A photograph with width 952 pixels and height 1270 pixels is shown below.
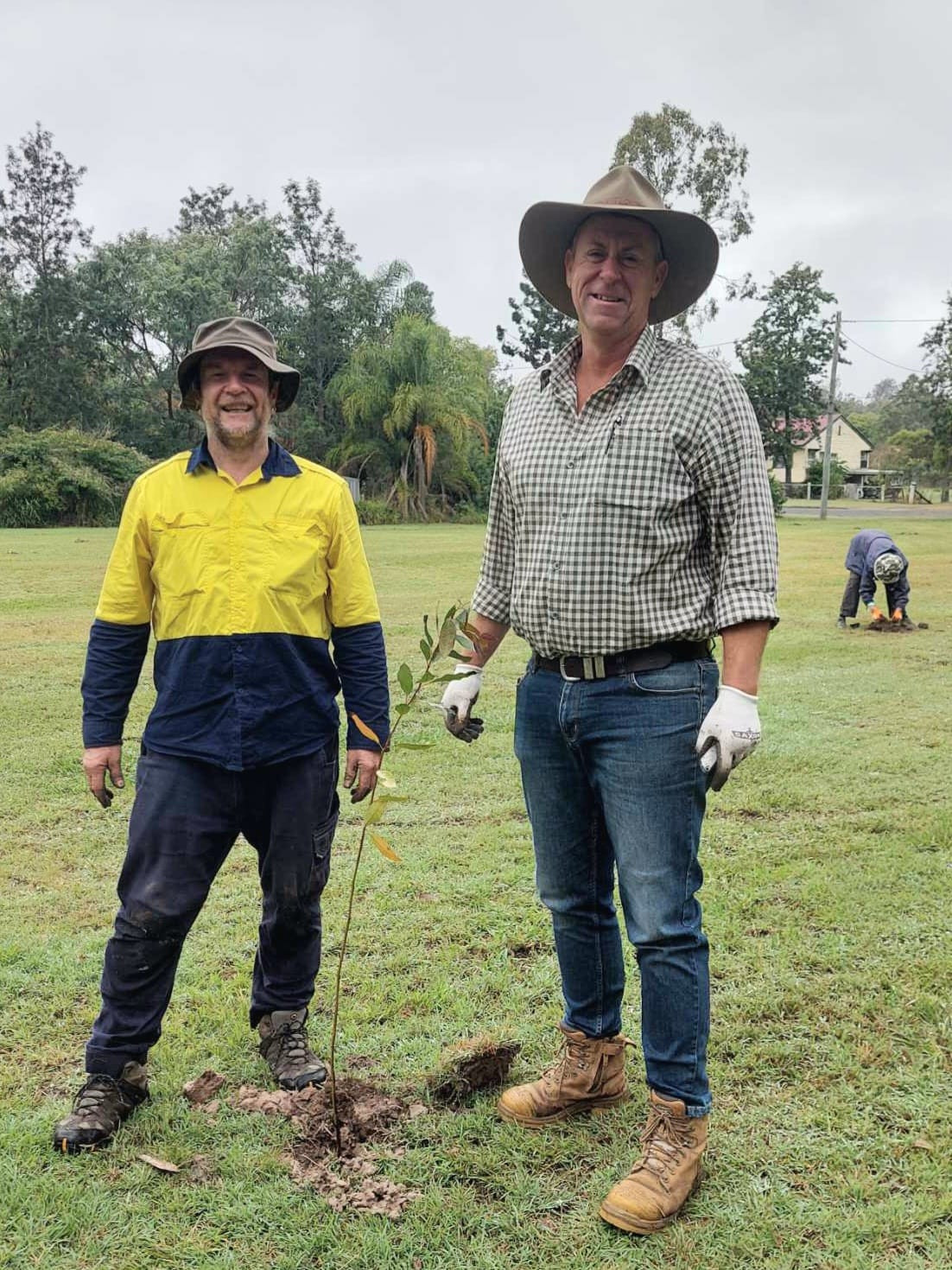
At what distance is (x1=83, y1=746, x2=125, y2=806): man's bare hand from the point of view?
9.39 ft

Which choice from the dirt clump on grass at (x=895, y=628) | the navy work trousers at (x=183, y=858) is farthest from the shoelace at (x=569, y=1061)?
the dirt clump on grass at (x=895, y=628)

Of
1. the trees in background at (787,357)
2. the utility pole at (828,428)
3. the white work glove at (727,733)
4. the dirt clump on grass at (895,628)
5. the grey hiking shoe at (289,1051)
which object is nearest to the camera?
the white work glove at (727,733)

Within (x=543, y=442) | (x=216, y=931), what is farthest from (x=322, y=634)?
(x=216, y=931)

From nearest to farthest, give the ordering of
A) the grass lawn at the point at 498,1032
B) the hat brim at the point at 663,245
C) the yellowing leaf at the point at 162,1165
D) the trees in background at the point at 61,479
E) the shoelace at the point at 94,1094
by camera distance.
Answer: the grass lawn at the point at 498,1032 → the hat brim at the point at 663,245 → the yellowing leaf at the point at 162,1165 → the shoelace at the point at 94,1094 → the trees in background at the point at 61,479

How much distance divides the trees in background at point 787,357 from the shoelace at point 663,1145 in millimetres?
45800

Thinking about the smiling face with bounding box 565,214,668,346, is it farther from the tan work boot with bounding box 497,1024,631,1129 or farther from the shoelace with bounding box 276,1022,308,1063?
the shoelace with bounding box 276,1022,308,1063

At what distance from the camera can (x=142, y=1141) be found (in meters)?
2.68

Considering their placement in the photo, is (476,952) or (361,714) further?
(476,952)

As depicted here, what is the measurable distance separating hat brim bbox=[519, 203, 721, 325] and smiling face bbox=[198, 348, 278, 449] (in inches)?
30.4

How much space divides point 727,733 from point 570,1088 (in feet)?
3.76

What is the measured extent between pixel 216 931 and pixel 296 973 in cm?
103

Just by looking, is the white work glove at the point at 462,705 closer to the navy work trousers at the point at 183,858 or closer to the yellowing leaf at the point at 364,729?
the yellowing leaf at the point at 364,729

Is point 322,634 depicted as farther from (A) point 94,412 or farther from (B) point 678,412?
(A) point 94,412

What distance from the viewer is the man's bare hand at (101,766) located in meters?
2.86
